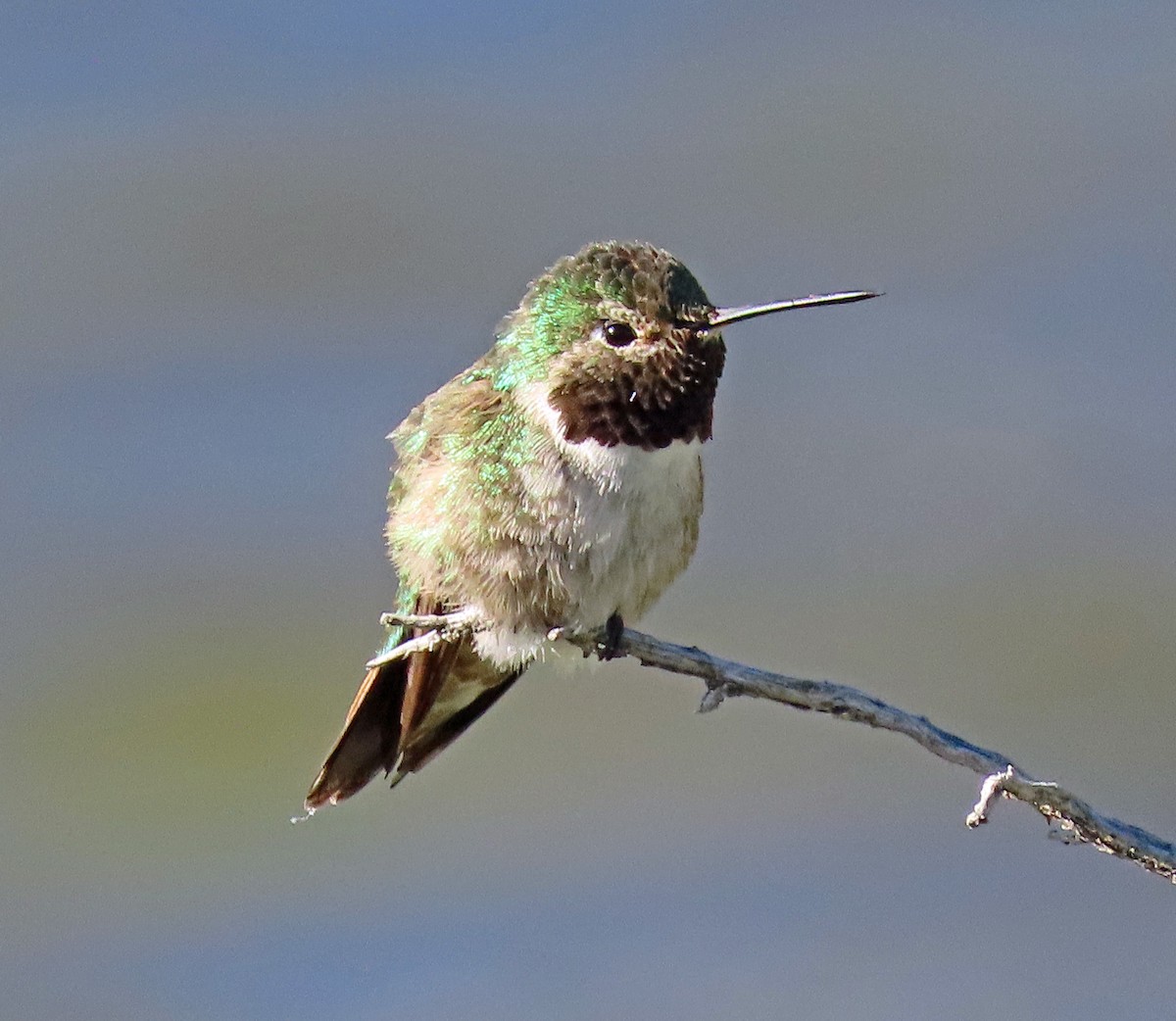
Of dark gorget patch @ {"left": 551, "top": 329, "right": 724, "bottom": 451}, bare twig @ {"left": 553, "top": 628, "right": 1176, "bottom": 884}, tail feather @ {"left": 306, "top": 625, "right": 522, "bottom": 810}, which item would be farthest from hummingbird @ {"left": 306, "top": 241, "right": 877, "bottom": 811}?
bare twig @ {"left": 553, "top": 628, "right": 1176, "bottom": 884}

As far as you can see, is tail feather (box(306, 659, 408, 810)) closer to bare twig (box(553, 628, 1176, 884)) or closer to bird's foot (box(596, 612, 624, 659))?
bird's foot (box(596, 612, 624, 659))

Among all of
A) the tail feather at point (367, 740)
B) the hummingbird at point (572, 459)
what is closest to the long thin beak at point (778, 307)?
the hummingbird at point (572, 459)

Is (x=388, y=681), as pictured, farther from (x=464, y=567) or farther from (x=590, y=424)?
(x=590, y=424)

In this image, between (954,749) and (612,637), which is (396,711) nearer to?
(612,637)

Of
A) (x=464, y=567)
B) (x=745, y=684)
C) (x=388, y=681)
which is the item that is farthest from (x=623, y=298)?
(x=388, y=681)

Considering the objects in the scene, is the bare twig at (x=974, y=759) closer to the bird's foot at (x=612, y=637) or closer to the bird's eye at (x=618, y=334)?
the bird's foot at (x=612, y=637)

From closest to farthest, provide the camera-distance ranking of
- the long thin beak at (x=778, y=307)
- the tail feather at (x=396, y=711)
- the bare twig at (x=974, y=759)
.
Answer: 1. the bare twig at (x=974, y=759)
2. the long thin beak at (x=778, y=307)
3. the tail feather at (x=396, y=711)

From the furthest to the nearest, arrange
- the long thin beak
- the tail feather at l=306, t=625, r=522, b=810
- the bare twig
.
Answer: the tail feather at l=306, t=625, r=522, b=810 < the long thin beak < the bare twig

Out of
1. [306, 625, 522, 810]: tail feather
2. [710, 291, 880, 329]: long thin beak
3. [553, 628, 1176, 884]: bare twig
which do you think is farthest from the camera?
[306, 625, 522, 810]: tail feather

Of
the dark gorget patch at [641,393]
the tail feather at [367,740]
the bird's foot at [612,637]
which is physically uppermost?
the dark gorget patch at [641,393]
